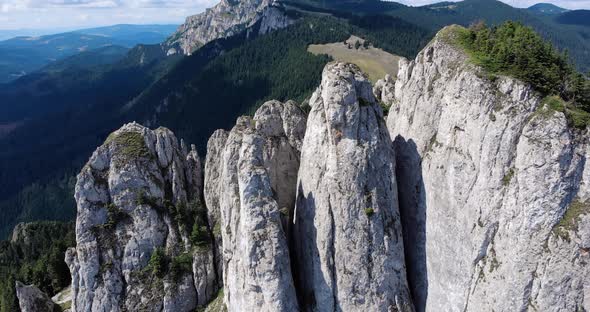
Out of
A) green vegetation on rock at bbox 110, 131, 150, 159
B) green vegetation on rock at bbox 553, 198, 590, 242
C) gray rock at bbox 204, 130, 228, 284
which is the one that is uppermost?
green vegetation on rock at bbox 553, 198, 590, 242

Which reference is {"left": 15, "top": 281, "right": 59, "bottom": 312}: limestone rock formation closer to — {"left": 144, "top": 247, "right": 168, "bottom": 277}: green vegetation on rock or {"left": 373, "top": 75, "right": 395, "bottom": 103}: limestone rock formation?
{"left": 144, "top": 247, "right": 168, "bottom": 277}: green vegetation on rock

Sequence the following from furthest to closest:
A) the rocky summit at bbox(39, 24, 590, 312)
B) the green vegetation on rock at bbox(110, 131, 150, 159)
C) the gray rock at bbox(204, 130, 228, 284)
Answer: the green vegetation on rock at bbox(110, 131, 150, 159), the gray rock at bbox(204, 130, 228, 284), the rocky summit at bbox(39, 24, 590, 312)

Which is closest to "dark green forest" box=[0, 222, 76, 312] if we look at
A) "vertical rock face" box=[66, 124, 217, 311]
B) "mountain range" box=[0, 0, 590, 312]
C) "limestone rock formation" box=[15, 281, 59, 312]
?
"limestone rock formation" box=[15, 281, 59, 312]

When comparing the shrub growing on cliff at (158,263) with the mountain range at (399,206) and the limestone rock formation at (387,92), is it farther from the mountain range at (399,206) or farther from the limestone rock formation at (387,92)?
the limestone rock formation at (387,92)

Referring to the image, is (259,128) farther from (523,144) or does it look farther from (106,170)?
(523,144)

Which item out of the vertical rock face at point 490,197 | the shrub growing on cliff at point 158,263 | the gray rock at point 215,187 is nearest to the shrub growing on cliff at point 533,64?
the vertical rock face at point 490,197

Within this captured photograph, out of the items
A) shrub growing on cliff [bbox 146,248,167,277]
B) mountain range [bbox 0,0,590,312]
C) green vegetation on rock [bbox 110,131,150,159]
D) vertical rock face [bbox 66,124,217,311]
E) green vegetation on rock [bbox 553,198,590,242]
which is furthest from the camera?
green vegetation on rock [bbox 110,131,150,159]

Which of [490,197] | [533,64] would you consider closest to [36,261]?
Result: [490,197]
